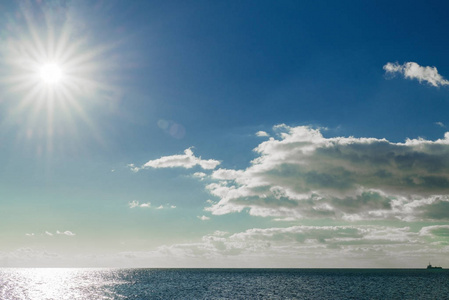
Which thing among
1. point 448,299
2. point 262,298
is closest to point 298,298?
point 262,298

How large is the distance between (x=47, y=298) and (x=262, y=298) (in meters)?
54.9

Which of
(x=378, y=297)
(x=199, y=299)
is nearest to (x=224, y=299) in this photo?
(x=199, y=299)

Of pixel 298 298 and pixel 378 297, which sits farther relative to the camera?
pixel 378 297

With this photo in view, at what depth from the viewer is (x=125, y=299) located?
88625 mm

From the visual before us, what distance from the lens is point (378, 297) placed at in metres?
98.3

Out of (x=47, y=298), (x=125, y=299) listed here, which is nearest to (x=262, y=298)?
(x=125, y=299)

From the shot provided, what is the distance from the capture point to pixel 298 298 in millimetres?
90688

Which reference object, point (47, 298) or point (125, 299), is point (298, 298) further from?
point (47, 298)

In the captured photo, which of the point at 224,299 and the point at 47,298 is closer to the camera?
the point at 224,299

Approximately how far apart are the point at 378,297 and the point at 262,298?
32631 millimetres

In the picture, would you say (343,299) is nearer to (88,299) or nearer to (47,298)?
(88,299)

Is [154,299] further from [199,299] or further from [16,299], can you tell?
[16,299]

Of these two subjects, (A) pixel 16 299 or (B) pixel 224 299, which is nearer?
(B) pixel 224 299

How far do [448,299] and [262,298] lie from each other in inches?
1820
